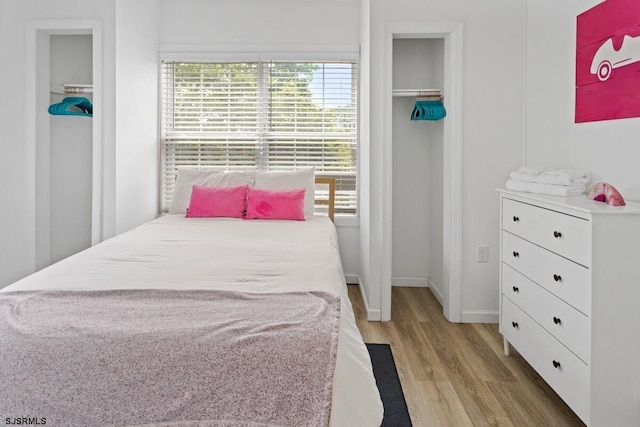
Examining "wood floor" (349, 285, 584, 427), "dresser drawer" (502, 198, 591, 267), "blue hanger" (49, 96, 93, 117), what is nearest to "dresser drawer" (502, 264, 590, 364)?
A: "dresser drawer" (502, 198, 591, 267)

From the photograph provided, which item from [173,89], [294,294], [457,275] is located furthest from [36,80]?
[457,275]

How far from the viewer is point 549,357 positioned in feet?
7.17

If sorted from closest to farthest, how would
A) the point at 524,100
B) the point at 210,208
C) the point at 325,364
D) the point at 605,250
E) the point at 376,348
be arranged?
the point at 325,364 → the point at 605,250 → the point at 376,348 → the point at 524,100 → the point at 210,208

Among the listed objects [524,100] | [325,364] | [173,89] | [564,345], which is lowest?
[564,345]

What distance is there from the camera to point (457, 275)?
348cm

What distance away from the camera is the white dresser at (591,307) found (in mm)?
1802

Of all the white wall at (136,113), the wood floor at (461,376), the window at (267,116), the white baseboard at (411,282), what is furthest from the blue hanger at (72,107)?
the white baseboard at (411,282)

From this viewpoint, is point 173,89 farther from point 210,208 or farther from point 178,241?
point 178,241

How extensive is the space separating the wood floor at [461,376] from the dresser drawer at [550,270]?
0.55m

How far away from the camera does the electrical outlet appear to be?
3.49m

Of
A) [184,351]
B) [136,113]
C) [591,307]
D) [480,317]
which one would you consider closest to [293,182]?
[136,113]

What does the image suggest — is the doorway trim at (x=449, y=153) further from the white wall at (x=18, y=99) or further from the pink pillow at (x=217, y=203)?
the white wall at (x=18, y=99)

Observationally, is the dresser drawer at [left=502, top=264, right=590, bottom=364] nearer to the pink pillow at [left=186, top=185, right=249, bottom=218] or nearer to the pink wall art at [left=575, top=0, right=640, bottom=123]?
the pink wall art at [left=575, top=0, right=640, bottom=123]

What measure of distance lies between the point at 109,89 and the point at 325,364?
3.13 m
